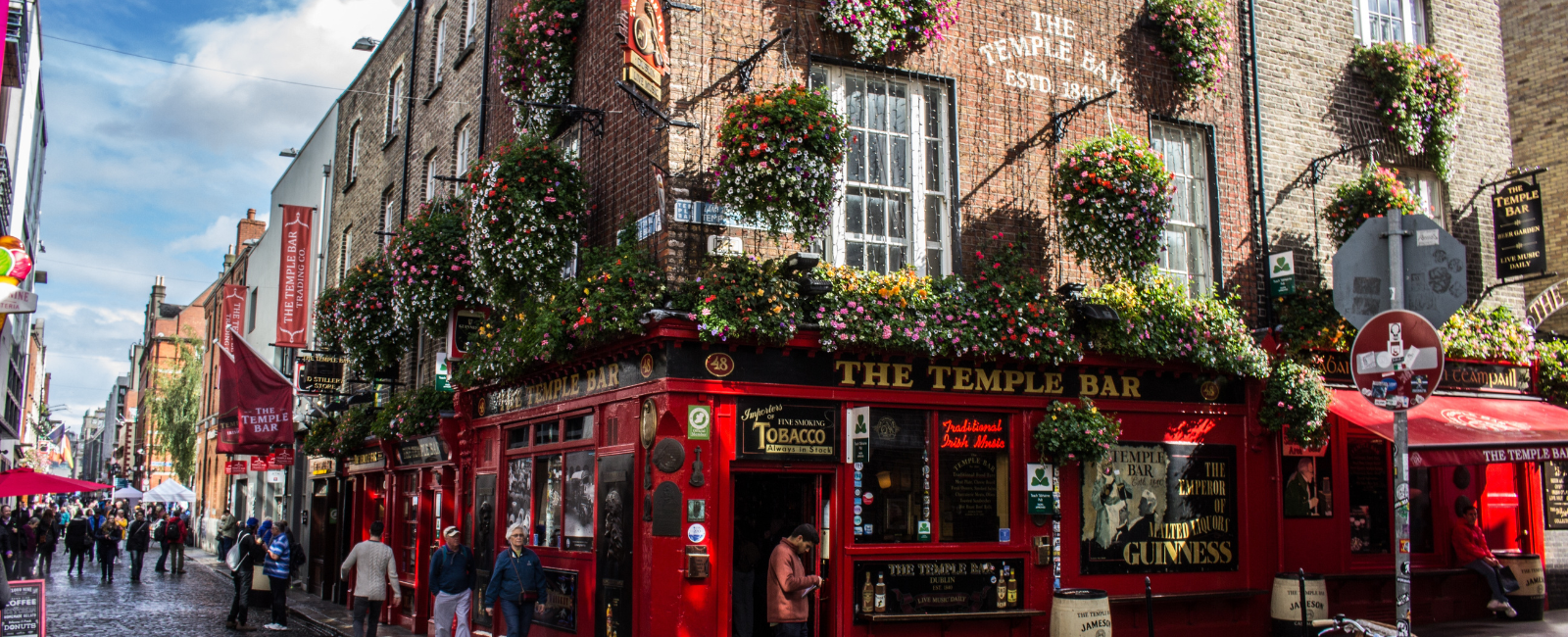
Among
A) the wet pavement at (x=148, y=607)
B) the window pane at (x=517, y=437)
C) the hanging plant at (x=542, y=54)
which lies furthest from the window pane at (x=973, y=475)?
the wet pavement at (x=148, y=607)

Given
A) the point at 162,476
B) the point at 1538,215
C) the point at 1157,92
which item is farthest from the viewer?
the point at 162,476

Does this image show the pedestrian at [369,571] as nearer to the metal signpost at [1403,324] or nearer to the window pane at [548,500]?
the window pane at [548,500]

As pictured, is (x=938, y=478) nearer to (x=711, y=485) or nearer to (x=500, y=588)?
(x=711, y=485)

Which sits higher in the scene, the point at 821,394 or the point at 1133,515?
the point at 821,394

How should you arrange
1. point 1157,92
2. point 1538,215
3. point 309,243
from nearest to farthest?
point 1157,92, point 1538,215, point 309,243

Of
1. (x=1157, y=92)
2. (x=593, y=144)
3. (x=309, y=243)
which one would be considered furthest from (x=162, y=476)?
(x=1157, y=92)

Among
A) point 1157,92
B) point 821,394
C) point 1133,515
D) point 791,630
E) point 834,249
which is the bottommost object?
point 791,630

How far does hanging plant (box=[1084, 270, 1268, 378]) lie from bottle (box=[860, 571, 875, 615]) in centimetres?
367

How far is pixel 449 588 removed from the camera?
12.0 metres

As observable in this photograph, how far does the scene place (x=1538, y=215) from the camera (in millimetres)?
15047

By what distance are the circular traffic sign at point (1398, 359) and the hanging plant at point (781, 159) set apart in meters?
5.04

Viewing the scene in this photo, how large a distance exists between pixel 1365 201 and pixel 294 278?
20978mm

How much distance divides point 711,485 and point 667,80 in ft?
13.4

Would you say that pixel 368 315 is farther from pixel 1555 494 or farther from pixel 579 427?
pixel 1555 494
